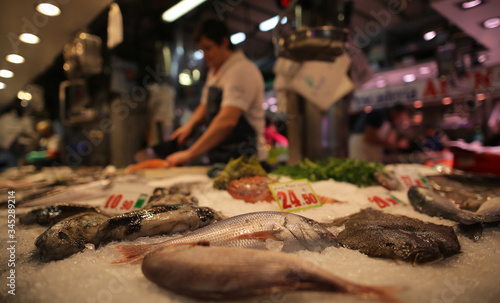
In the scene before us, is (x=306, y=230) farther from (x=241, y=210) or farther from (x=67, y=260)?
(x=67, y=260)

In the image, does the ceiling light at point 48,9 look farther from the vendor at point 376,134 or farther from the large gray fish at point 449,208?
the vendor at point 376,134

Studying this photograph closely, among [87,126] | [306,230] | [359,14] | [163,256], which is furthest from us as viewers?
[87,126]

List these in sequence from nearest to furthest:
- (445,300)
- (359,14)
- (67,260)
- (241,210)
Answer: (445,300) < (67,260) < (241,210) < (359,14)

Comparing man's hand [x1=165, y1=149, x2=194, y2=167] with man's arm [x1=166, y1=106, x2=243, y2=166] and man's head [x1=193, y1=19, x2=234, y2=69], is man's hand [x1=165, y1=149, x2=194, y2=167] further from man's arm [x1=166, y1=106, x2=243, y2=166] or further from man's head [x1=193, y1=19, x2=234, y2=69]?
man's head [x1=193, y1=19, x2=234, y2=69]

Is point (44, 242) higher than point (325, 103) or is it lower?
lower

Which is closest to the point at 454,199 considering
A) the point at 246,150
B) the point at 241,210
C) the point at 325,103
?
the point at 241,210

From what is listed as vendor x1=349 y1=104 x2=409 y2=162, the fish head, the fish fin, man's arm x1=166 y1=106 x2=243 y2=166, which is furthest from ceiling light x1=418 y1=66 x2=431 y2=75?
the fish fin

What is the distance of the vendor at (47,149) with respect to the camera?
8.05 m

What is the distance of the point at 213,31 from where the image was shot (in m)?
3.23

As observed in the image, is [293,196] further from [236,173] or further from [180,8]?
[180,8]

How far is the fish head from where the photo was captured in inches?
47.6

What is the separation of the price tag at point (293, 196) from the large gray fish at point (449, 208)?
0.73 metres

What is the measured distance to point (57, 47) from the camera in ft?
13.6

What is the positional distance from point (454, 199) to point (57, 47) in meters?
5.61
